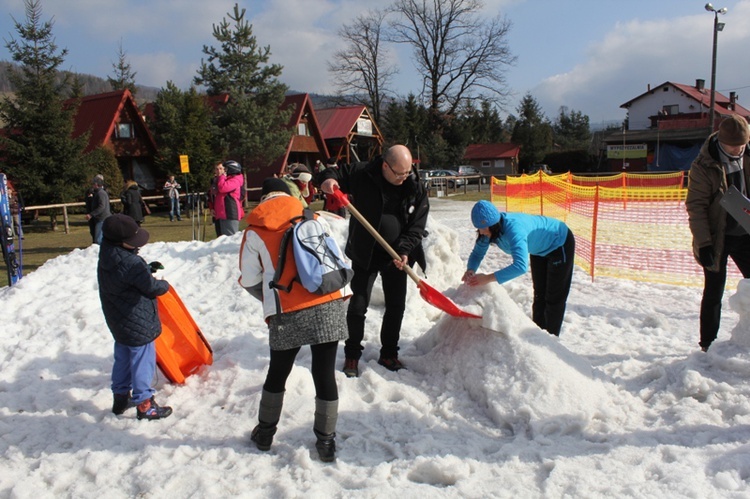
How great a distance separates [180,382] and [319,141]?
32.5 m

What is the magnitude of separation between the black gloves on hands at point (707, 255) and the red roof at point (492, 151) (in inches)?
2053

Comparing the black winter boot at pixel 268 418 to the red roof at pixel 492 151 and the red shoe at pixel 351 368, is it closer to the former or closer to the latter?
the red shoe at pixel 351 368

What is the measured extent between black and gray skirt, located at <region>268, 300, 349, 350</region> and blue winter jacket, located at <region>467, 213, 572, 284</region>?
1452 mm

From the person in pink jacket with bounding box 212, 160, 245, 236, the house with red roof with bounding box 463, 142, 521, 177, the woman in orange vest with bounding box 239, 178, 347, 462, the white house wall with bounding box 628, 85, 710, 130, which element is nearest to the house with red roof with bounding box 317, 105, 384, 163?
the house with red roof with bounding box 463, 142, 521, 177

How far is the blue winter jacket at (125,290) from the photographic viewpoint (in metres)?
3.62

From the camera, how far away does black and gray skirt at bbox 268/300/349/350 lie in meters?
3.03

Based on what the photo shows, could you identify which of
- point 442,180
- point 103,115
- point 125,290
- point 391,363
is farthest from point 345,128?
point 125,290

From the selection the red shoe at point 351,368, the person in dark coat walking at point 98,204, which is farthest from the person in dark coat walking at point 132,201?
the red shoe at point 351,368

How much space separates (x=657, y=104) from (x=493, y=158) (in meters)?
16.6

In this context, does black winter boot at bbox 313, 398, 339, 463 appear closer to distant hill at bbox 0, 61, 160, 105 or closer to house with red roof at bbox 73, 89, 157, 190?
distant hill at bbox 0, 61, 160, 105

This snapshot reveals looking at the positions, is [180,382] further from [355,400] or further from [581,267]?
[581,267]

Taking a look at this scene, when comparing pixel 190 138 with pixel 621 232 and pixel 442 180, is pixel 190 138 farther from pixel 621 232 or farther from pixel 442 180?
pixel 621 232

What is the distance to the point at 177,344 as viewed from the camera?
4.17 meters

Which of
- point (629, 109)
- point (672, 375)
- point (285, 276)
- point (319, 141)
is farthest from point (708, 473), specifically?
point (629, 109)
